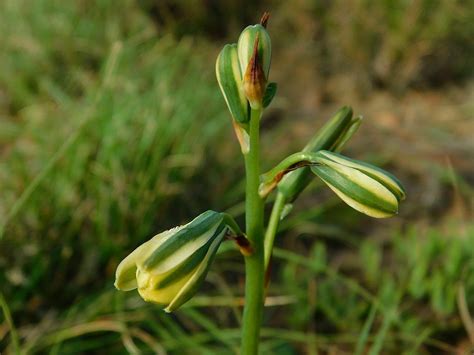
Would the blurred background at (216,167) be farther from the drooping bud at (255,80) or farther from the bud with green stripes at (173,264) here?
the drooping bud at (255,80)

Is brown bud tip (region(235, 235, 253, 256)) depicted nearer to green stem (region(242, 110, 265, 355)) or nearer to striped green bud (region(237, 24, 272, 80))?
green stem (region(242, 110, 265, 355))

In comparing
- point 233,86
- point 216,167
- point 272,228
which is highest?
point 233,86

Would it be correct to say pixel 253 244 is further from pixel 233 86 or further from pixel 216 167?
pixel 216 167

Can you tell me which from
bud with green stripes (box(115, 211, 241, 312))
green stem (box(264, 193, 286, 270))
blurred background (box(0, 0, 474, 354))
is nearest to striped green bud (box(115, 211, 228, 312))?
bud with green stripes (box(115, 211, 241, 312))

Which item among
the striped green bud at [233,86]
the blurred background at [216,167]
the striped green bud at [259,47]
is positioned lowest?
the blurred background at [216,167]

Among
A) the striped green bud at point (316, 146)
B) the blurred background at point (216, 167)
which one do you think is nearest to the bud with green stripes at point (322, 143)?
the striped green bud at point (316, 146)

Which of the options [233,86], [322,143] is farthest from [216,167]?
[233,86]

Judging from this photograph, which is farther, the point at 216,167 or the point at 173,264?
the point at 216,167
